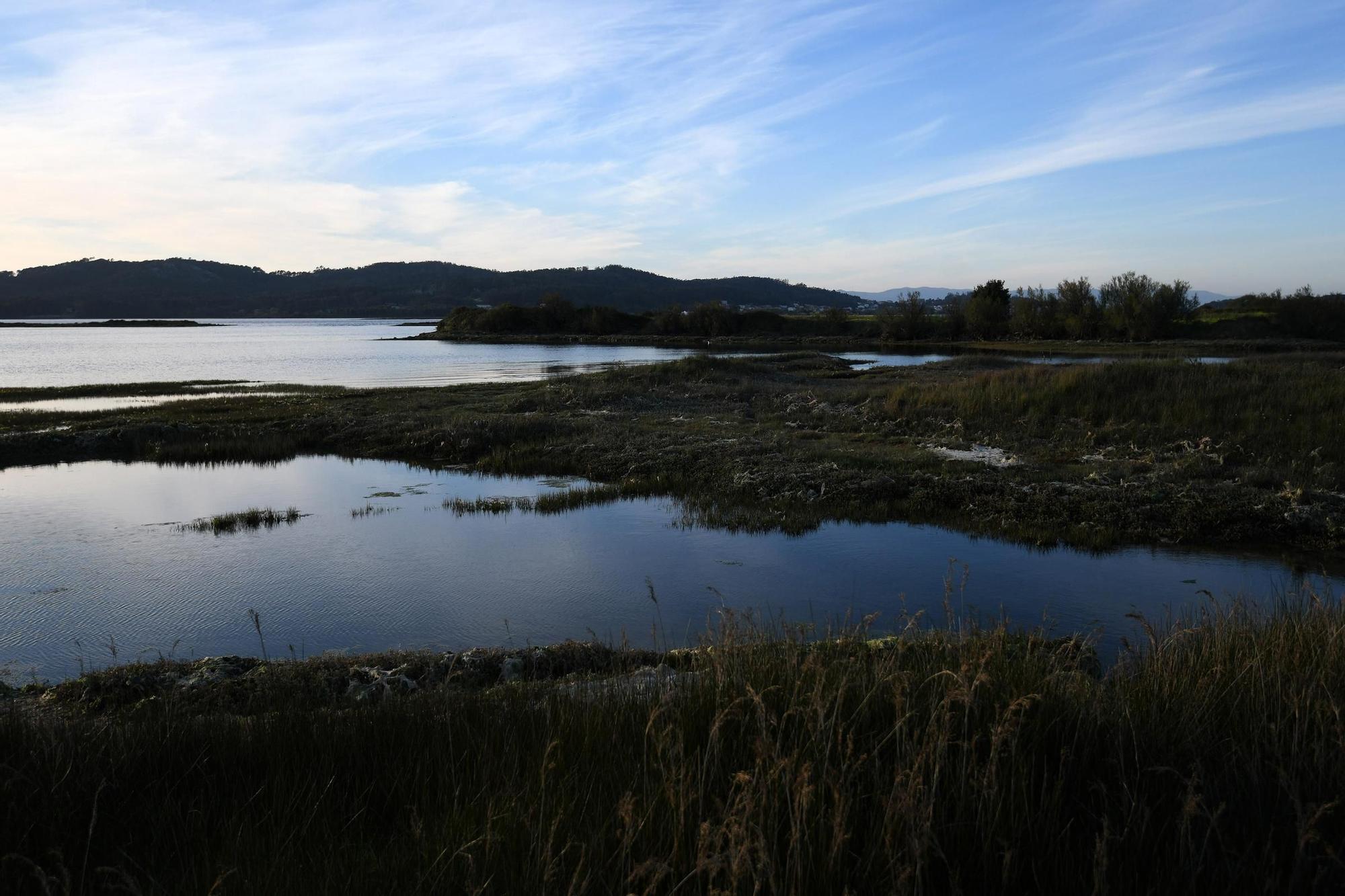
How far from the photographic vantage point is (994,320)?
9031 centimetres

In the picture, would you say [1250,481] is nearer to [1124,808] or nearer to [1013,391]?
[1013,391]

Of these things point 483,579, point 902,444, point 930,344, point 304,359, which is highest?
point 930,344

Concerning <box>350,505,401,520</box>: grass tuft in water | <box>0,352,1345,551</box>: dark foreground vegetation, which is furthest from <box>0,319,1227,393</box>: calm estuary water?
<box>350,505,401,520</box>: grass tuft in water

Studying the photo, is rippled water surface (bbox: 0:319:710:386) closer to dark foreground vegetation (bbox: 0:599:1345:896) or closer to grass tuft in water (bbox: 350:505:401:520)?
grass tuft in water (bbox: 350:505:401:520)

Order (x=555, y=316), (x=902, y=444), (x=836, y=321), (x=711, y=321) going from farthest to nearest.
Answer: (x=555, y=316), (x=711, y=321), (x=836, y=321), (x=902, y=444)

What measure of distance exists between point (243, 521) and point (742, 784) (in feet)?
46.9

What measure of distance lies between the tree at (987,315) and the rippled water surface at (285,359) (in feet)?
118

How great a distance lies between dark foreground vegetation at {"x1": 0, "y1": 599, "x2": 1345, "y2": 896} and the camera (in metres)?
2.85

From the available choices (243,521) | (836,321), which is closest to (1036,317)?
(836,321)

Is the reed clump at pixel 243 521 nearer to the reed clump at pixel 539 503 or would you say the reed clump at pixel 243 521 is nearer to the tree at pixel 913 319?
the reed clump at pixel 539 503

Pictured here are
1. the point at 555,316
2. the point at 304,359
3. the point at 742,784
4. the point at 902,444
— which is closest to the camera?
the point at 742,784

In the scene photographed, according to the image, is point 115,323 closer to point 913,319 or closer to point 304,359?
→ point 304,359

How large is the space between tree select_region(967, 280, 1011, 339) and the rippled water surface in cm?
3587

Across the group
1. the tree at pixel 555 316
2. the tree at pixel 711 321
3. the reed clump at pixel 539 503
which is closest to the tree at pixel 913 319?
the tree at pixel 711 321
